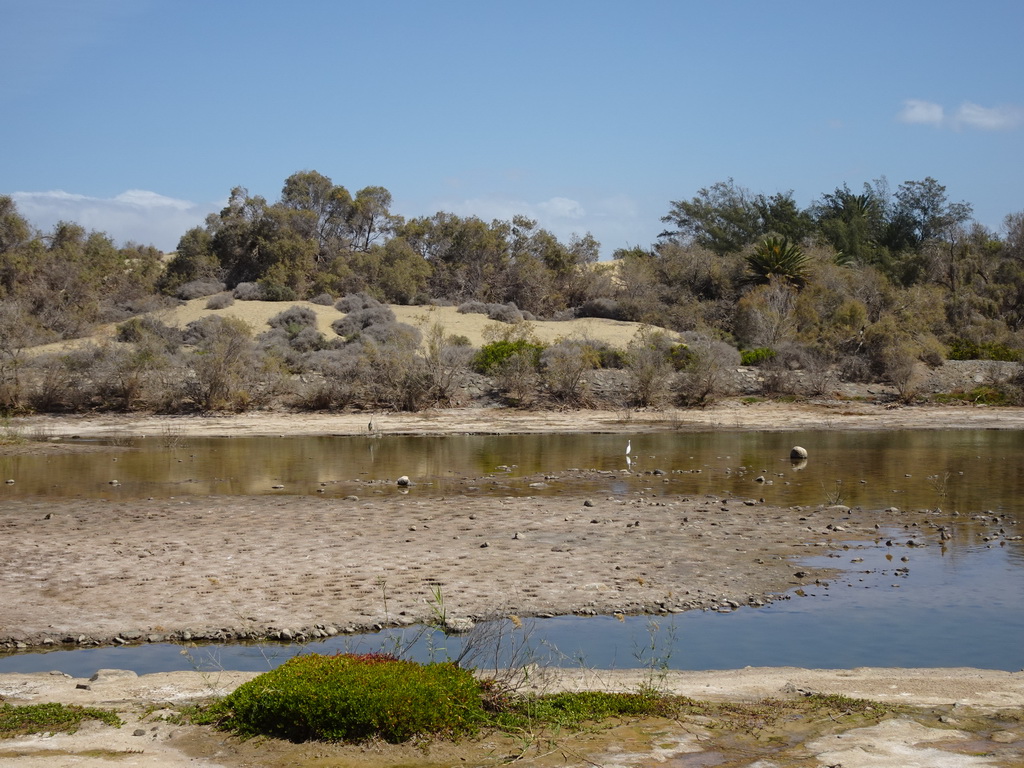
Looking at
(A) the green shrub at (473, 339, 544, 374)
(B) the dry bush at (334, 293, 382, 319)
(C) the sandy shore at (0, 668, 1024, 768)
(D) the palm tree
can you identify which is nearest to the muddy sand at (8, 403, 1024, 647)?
(C) the sandy shore at (0, 668, 1024, 768)

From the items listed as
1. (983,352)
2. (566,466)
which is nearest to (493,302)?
(983,352)

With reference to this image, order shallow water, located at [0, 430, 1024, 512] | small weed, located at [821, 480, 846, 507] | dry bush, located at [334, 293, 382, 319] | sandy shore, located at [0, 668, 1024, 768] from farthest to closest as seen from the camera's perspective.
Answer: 1. dry bush, located at [334, 293, 382, 319]
2. shallow water, located at [0, 430, 1024, 512]
3. small weed, located at [821, 480, 846, 507]
4. sandy shore, located at [0, 668, 1024, 768]

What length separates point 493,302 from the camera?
51406 millimetres

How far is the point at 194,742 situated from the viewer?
245 inches

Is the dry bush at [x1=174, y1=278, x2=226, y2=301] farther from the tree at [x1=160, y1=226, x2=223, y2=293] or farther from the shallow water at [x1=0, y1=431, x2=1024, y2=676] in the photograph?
the shallow water at [x1=0, y1=431, x2=1024, y2=676]

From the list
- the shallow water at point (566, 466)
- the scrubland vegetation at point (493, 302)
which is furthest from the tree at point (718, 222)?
the shallow water at point (566, 466)

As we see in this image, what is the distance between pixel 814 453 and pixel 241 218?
37.5 meters

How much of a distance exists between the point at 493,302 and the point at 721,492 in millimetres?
34925

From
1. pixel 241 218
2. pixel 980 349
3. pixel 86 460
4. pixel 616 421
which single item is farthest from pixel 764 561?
pixel 241 218

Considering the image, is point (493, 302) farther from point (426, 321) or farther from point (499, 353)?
point (499, 353)

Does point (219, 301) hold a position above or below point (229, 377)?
above

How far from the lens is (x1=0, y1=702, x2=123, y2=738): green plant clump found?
6.29 meters

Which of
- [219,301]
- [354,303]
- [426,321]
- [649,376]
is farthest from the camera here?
Answer: [219,301]

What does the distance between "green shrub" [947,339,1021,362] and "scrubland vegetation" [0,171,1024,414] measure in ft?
0.35
